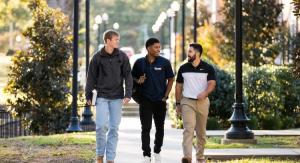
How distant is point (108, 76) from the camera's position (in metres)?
12.9

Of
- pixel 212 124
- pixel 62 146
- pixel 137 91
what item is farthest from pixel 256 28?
pixel 137 91

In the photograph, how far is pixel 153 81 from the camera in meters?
13.6

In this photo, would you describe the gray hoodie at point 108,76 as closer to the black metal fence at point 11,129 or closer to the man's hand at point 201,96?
the man's hand at point 201,96

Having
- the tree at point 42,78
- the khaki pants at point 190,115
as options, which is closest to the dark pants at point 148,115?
the khaki pants at point 190,115

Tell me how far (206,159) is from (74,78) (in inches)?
348

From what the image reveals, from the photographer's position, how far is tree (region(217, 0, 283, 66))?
3681 centimetres

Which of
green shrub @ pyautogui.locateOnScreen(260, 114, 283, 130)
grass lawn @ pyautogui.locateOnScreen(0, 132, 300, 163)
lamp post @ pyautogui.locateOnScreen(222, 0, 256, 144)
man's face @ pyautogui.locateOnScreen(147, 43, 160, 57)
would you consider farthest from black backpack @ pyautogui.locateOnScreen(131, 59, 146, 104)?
green shrub @ pyautogui.locateOnScreen(260, 114, 283, 130)

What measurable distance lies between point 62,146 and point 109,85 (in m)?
4.74

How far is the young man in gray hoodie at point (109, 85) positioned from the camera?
1291cm

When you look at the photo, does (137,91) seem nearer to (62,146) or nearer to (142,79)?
(142,79)

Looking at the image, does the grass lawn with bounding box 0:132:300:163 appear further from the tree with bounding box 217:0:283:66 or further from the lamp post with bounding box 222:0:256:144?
the tree with bounding box 217:0:283:66

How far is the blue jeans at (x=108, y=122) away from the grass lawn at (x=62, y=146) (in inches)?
59.2

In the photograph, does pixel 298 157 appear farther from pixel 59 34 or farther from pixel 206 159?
pixel 59 34

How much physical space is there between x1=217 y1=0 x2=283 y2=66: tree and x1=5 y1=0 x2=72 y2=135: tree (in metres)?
12.0
